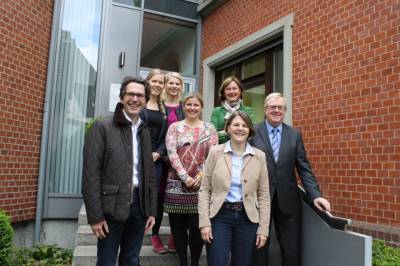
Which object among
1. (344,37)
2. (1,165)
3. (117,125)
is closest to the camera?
(117,125)

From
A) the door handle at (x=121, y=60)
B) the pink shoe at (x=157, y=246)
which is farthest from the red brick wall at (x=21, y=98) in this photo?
the pink shoe at (x=157, y=246)

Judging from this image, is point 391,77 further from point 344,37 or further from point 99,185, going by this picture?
point 99,185

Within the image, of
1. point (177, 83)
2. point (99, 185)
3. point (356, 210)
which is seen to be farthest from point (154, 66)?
point (99, 185)

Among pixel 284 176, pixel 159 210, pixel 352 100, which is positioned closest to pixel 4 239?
pixel 159 210

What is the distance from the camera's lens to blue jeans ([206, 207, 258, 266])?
2756mm

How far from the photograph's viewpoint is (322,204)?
304cm

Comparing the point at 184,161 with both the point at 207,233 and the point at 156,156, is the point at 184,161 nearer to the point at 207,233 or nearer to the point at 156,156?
the point at 156,156

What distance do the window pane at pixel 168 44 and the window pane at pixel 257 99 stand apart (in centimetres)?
174

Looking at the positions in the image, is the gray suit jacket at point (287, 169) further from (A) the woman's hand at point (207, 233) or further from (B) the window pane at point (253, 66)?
(B) the window pane at point (253, 66)

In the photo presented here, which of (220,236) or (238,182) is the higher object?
(238,182)

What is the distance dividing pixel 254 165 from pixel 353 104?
6.54 feet

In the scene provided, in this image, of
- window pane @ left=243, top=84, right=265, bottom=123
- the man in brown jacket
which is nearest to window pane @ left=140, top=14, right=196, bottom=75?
window pane @ left=243, top=84, right=265, bottom=123

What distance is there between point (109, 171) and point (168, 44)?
575 centimetres

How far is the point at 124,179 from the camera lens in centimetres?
262
